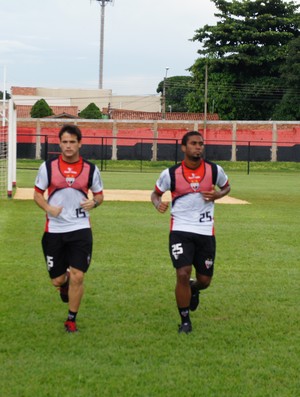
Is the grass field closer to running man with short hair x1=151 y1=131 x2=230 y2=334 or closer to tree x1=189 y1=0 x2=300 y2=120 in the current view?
running man with short hair x1=151 y1=131 x2=230 y2=334

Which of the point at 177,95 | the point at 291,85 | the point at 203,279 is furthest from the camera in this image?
the point at 177,95

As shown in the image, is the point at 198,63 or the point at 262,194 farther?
the point at 198,63

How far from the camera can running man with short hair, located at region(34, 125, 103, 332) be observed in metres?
7.09

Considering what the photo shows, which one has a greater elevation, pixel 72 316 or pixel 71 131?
pixel 71 131

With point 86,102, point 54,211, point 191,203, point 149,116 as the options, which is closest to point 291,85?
point 149,116

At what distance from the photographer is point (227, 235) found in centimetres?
1513

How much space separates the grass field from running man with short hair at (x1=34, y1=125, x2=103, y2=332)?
1.95ft

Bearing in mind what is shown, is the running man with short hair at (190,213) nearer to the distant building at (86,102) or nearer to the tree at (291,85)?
the tree at (291,85)

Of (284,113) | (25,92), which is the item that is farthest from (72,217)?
(25,92)

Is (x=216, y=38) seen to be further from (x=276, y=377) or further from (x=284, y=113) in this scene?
(x=276, y=377)

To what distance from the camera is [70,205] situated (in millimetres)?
7145

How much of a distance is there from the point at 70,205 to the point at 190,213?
119 cm

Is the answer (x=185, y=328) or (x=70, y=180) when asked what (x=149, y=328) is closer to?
(x=185, y=328)

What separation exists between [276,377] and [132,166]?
5135 centimetres
